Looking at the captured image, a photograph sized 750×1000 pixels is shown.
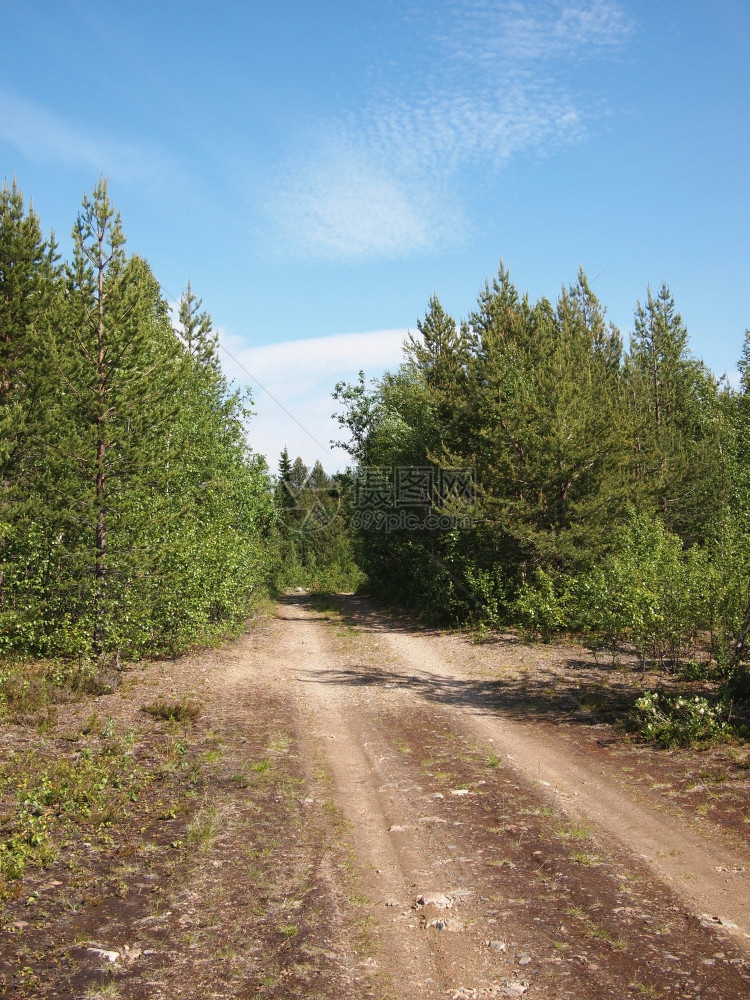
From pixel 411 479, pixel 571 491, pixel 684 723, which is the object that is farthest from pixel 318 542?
pixel 684 723

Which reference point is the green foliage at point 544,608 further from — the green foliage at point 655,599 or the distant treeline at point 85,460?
the distant treeline at point 85,460

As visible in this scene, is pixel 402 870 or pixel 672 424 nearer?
pixel 402 870

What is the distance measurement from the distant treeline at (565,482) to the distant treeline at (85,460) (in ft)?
32.0

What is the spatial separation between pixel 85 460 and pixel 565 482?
553 inches

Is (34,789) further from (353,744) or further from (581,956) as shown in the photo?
Result: (581,956)

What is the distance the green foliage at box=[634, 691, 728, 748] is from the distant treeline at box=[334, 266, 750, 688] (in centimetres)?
130

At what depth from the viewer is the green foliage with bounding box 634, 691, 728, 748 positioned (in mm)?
10016

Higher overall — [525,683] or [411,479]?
[411,479]

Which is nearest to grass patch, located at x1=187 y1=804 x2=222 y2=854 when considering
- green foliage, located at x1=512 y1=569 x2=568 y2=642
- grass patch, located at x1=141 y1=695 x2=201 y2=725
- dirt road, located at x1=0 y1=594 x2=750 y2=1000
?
dirt road, located at x1=0 y1=594 x2=750 y2=1000

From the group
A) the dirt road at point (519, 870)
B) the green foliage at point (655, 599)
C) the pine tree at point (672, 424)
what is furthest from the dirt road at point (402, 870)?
the pine tree at point (672, 424)

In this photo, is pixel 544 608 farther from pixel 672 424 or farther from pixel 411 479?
pixel 672 424

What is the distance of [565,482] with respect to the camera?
70.7 feet

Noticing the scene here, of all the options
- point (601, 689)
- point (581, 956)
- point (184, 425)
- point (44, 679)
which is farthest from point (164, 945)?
point (184, 425)

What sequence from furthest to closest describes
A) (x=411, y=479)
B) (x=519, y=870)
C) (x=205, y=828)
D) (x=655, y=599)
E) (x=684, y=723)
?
(x=411, y=479), (x=655, y=599), (x=684, y=723), (x=205, y=828), (x=519, y=870)
